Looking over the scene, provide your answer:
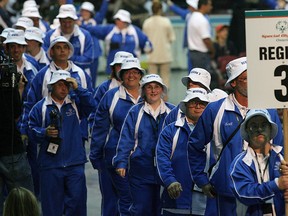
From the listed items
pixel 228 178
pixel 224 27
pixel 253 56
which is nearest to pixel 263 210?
pixel 228 178

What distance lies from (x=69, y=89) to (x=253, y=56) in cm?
424

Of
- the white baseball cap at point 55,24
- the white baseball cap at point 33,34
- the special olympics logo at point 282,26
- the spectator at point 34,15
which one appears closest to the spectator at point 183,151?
the special olympics logo at point 282,26

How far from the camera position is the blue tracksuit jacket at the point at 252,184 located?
33.7ft

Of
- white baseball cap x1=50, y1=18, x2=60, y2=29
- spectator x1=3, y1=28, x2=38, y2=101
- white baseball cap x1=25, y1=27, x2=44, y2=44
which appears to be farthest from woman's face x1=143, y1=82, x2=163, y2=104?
white baseball cap x1=50, y1=18, x2=60, y2=29

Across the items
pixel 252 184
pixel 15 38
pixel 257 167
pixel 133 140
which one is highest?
pixel 15 38

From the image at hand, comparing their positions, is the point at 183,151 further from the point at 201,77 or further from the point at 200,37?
the point at 200,37

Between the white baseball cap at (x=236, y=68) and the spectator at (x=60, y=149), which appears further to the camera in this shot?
the spectator at (x=60, y=149)

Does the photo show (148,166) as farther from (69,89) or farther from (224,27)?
(224,27)

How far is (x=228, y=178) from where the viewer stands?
1102 centimetres

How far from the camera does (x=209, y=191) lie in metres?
11.4

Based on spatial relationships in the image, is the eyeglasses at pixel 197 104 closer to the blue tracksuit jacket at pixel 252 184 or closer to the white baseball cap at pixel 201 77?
the white baseball cap at pixel 201 77

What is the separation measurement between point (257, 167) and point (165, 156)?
2.12 m

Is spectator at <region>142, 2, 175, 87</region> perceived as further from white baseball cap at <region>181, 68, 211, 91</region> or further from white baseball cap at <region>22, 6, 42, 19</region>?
white baseball cap at <region>181, 68, 211, 91</region>

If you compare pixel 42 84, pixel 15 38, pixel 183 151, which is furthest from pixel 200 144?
pixel 15 38
